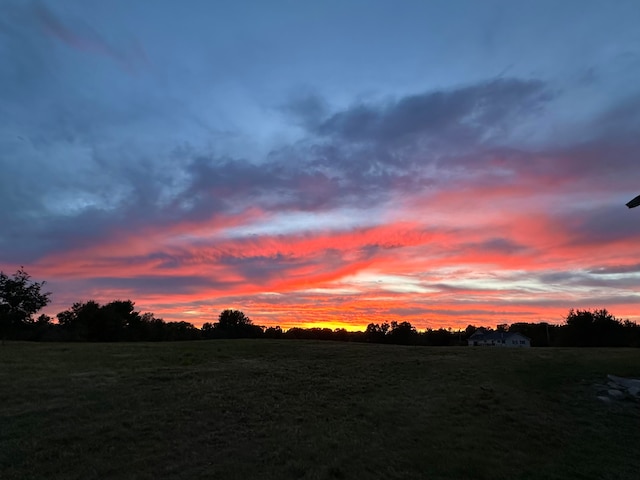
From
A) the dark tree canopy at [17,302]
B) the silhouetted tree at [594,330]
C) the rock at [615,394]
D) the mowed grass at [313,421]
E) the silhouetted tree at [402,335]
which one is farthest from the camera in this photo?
the silhouetted tree at [402,335]

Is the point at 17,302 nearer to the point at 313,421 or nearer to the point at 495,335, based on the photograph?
the point at 313,421

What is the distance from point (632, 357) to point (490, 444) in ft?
65.9

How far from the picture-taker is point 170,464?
10164mm

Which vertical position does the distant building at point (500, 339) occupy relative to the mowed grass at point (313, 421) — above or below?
above

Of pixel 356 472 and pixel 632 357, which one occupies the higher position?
pixel 632 357

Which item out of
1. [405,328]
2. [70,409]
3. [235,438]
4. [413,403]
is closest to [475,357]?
[413,403]

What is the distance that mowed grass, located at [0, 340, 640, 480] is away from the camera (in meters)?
10.3


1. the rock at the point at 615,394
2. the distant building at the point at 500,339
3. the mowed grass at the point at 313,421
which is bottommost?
the mowed grass at the point at 313,421

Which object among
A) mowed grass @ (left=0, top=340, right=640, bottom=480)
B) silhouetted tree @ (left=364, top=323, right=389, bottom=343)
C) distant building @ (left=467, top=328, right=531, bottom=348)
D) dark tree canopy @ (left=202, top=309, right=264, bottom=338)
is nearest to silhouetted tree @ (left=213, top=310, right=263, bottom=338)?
dark tree canopy @ (left=202, top=309, right=264, bottom=338)

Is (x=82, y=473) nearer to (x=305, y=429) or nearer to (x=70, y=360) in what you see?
(x=305, y=429)

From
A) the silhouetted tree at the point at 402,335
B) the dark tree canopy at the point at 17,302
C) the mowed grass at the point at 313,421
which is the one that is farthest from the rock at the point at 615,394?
the silhouetted tree at the point at 402,335

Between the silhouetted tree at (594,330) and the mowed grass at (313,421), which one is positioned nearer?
the mowed grass at (313,421)

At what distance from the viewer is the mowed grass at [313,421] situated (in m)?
10.3

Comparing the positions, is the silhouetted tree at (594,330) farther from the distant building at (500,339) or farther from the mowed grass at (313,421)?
the mowed grass at (313,421)
